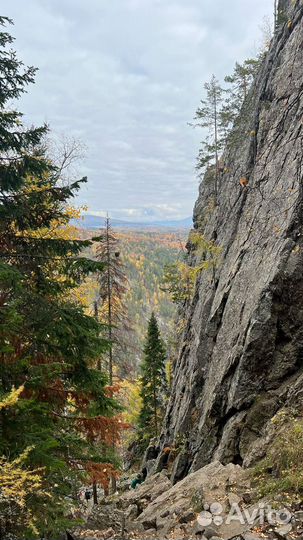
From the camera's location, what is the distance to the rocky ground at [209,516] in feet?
24.1

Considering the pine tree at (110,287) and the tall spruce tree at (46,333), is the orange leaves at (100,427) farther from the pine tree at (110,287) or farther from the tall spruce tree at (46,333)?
the pine tree at (110,287)

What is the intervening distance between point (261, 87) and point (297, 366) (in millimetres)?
17793

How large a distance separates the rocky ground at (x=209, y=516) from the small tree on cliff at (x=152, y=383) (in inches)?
788

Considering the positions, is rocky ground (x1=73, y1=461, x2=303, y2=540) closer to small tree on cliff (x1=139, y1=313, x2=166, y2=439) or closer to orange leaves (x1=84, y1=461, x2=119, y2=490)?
orange leaves (x1=84, y1=461, x2=119, y2=490)

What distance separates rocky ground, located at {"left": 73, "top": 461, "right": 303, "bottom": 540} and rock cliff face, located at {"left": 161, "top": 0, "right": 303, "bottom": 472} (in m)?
1.53

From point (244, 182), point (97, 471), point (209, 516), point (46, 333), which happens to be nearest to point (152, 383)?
point (244, 182)

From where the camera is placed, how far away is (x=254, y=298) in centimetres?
1405

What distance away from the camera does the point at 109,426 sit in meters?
9.20

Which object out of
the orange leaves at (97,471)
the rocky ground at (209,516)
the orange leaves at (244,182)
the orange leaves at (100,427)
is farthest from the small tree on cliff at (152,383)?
the orange leaves at (97,471)

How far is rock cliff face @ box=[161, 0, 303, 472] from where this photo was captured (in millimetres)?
12922

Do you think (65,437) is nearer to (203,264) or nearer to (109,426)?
(109,426)

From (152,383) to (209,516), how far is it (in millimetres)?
25170

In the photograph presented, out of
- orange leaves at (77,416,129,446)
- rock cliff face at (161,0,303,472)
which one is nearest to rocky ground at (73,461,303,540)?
rock cliff face at (161,0,303,472)

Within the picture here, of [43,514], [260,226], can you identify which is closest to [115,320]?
[260,226]
